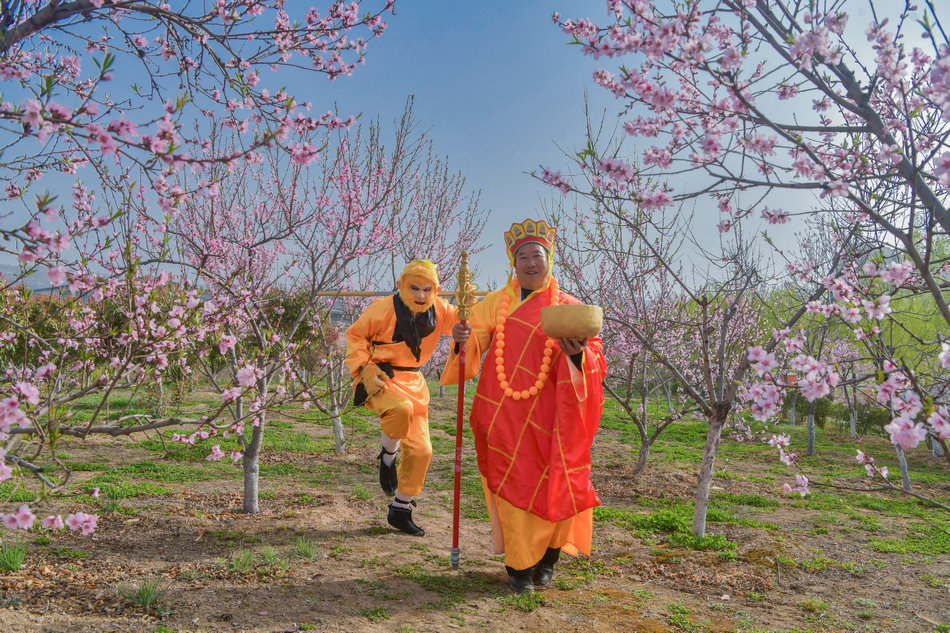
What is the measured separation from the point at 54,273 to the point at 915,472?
488 inches

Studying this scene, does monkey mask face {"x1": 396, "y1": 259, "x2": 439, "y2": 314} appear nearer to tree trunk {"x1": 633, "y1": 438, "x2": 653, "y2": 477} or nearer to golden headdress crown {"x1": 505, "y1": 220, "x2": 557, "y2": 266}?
golden headdress crown {"x1": 505, "y1": 220, "x2": 557, "y2": 266}

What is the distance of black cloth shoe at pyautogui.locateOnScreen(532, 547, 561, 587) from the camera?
11.9 ft

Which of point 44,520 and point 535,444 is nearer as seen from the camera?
point 44,520

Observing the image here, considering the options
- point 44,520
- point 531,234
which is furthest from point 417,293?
point 44,520

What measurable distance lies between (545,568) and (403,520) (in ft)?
4.45

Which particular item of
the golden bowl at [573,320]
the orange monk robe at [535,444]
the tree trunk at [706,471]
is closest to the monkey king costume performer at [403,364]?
the orange monk robe at [535,444]

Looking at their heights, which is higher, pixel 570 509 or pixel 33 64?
pixel 33 64

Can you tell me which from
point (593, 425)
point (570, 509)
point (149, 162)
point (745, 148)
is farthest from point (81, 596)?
point (745, 148)

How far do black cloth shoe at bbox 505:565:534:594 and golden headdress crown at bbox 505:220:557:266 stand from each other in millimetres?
1997

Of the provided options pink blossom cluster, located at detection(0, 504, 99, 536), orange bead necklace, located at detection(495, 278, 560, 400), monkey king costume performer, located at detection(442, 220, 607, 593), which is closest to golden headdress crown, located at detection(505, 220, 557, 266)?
monkey king costume performer, located at detection(442, 220, 607, 593)

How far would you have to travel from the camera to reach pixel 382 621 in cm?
304

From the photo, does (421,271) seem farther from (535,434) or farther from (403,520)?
(403,520)

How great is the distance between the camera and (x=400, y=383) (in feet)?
15.0

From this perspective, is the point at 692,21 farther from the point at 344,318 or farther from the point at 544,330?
the point at 344,318
